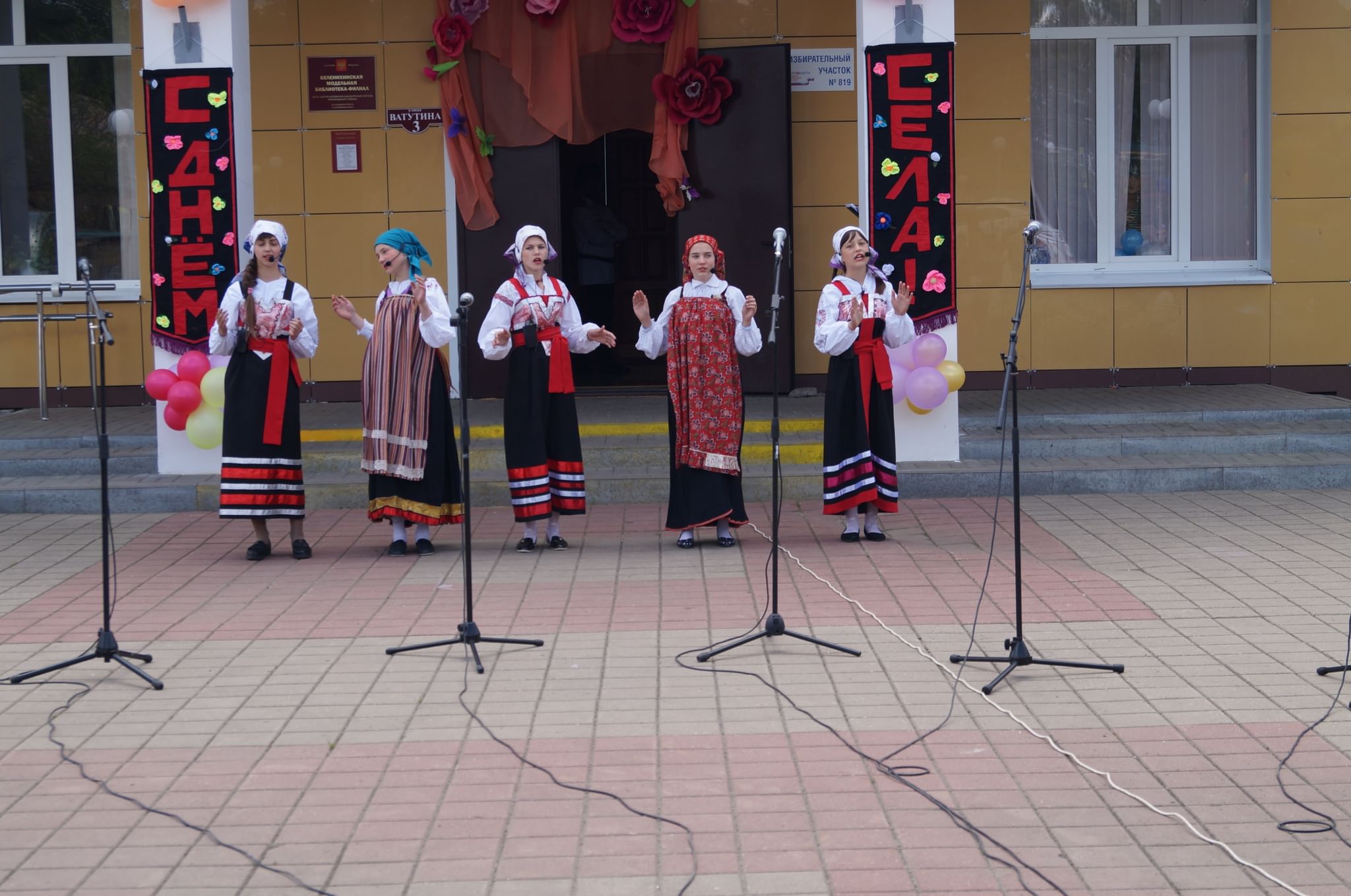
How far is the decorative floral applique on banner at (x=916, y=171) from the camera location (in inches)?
378

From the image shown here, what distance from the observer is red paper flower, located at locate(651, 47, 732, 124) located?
453 inches

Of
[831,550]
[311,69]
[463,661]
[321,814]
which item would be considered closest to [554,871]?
[321,814]

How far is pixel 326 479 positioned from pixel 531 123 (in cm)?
347

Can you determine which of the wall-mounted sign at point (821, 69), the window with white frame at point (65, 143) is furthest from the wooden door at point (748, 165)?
the window with white frame at point (65, 143)

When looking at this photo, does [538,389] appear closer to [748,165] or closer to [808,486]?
[808,486]

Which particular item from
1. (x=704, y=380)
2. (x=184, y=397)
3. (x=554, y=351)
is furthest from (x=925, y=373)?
(x=184, y=397)

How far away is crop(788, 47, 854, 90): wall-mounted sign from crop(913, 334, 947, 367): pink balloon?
129 inches

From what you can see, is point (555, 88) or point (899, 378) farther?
point (555, 88)

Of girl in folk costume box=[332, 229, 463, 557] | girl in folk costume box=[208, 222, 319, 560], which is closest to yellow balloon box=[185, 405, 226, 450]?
girl in folk costume box=[208, 222, 319, 560]

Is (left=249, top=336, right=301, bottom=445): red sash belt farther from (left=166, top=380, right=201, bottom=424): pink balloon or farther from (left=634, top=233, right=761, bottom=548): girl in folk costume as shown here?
(left=634, top=233, right=761, bottom=548): girl in folk costume

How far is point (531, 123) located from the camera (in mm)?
11672

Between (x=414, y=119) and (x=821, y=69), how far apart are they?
10.8 feet

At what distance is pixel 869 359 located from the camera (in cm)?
837

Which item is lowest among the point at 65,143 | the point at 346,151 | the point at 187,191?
the point at 187,191
